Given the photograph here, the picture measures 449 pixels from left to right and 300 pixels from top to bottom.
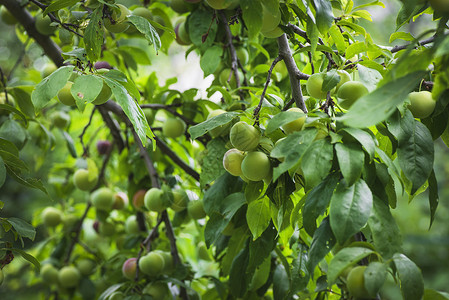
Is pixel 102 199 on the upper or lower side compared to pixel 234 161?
lower

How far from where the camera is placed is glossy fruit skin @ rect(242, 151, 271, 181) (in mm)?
520

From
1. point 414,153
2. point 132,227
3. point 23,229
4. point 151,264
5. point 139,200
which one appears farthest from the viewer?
point 132,227

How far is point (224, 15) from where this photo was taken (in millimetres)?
848

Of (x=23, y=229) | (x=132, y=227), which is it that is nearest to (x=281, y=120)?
(x=23, y=229)

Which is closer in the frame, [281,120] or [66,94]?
[281,120]

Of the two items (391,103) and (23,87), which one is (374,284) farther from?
(23,87)

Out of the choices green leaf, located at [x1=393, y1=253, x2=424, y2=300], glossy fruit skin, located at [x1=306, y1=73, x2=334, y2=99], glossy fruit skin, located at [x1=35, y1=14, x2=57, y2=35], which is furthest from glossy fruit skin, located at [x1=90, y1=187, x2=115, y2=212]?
green leaf, located at [x1=393, y1=253, x2=424, y2=300]

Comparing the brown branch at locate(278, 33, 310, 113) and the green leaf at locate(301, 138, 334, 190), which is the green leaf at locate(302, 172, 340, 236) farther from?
the brown branch at locate(278, 33, 310, 113)

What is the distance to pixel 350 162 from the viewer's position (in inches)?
16.7

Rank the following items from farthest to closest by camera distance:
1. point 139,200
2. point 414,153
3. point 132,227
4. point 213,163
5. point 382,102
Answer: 1. point 132,227
2. point 139,200
3. point 213,163
4. point 414,153
5. point 382,102

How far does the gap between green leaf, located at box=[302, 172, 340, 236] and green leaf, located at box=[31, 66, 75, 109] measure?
340mm

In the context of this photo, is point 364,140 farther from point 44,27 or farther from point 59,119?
point 59,119

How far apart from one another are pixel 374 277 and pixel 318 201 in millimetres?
95

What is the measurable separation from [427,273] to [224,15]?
10.7ft
